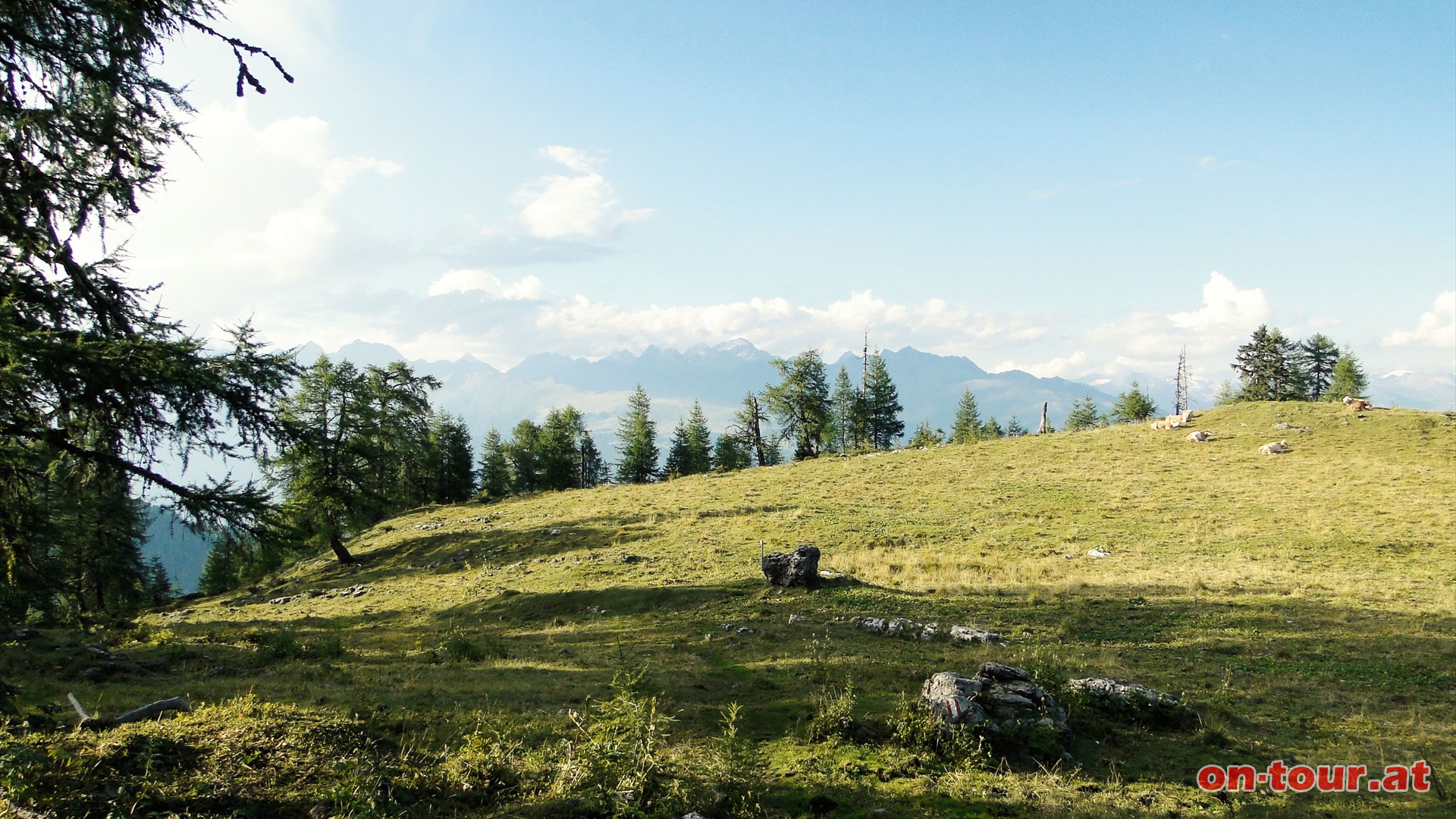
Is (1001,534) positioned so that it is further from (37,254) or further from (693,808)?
(37,254)

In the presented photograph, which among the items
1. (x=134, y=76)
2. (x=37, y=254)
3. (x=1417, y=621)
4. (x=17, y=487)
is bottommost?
(x=1417, y=621)

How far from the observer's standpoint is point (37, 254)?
26.1 ft

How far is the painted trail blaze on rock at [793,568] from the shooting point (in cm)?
2062

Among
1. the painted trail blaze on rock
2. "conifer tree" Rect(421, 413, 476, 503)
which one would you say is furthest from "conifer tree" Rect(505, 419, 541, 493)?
the painted trail blaze on rock

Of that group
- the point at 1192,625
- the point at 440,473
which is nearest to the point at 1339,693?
the point at 1192,625

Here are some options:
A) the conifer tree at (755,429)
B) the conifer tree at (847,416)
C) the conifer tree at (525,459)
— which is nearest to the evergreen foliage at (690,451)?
the conifer tree at (755,429)

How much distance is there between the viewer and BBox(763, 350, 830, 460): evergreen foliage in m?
76.6

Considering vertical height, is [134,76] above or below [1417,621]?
above

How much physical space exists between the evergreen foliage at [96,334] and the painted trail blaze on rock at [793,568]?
1546 cm

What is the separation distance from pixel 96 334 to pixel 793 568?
17791mm

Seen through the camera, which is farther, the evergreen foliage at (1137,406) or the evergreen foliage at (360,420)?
the evergreen foliage at (1137,406)

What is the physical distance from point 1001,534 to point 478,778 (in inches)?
1044

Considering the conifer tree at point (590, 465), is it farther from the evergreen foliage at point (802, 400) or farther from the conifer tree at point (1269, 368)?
the conifer tree at point (1269, 368)

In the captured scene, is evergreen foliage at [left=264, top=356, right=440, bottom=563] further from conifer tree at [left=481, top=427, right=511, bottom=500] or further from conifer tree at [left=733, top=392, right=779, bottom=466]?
conifer tree at [left=733, top=392, right=779, bottom=466]
